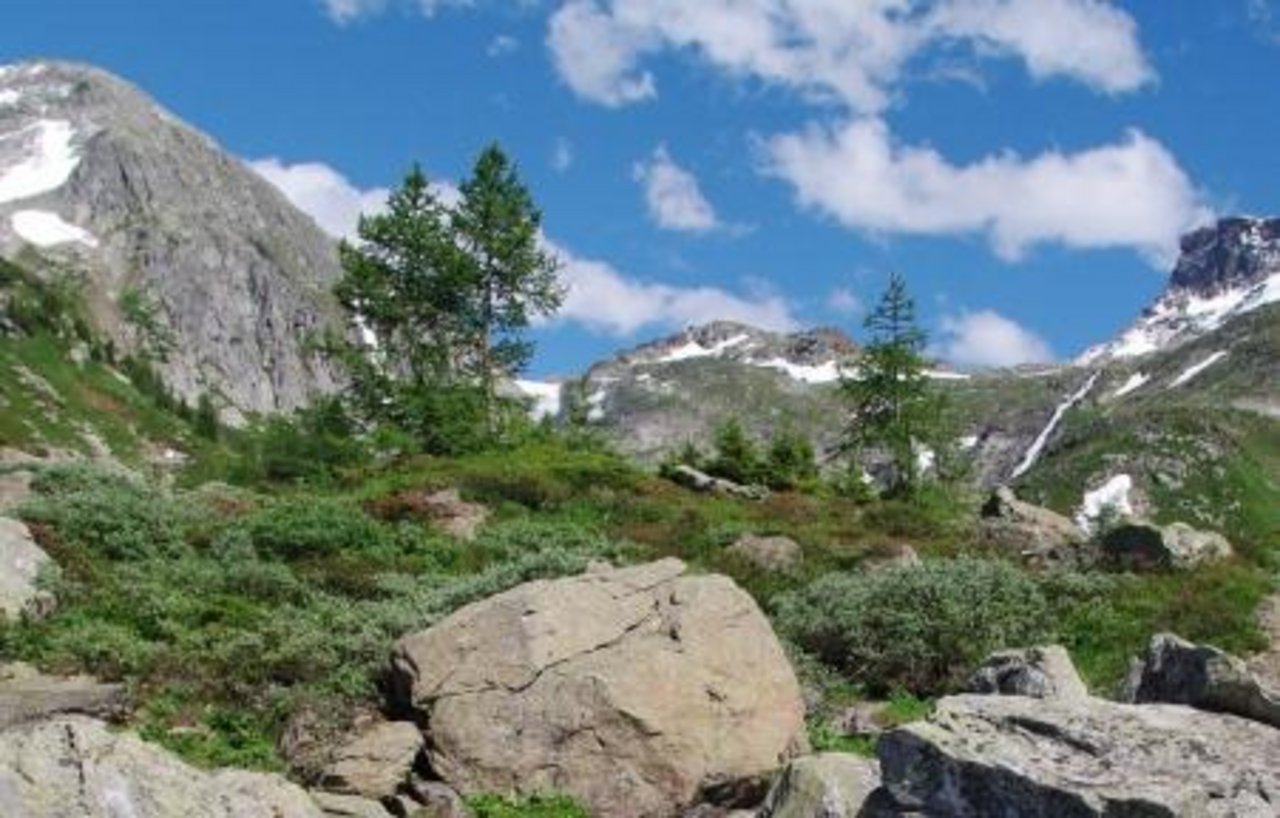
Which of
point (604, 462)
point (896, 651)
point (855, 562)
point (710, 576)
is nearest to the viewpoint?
point (710, 576)

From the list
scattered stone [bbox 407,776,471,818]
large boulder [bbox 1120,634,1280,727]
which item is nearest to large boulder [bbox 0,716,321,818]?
scattered stone [bbox 407,776,471,818]

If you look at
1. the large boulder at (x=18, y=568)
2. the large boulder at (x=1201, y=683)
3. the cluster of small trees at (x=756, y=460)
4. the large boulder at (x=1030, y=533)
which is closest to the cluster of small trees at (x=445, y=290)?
the cluster of small trees at (x=756, y=460)

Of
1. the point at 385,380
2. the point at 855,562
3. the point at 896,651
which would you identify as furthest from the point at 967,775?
the point at 385,380

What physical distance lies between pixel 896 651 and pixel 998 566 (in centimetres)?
433

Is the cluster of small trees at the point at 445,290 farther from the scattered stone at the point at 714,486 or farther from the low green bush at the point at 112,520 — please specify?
the low green bush at the point at 112,520

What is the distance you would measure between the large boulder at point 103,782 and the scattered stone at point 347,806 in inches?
69.0

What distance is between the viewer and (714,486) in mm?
45219

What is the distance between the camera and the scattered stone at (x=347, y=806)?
48.9 ft

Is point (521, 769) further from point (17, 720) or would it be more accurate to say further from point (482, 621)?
point (17, 720)

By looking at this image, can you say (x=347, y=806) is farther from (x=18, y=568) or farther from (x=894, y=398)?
(x=894, y=398)

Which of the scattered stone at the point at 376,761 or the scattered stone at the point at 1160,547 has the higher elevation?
the scattered stone at the point at 1160,547

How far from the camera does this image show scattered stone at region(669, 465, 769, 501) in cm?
4444

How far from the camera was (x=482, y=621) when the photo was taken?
61.2 feet

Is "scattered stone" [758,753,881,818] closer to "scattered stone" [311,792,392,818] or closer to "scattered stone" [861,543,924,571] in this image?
"scattered stone" [311,792,392,818]
